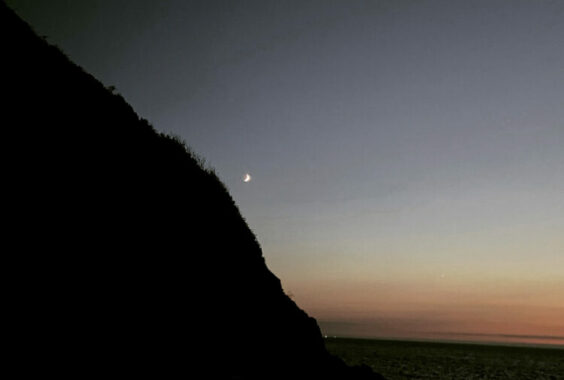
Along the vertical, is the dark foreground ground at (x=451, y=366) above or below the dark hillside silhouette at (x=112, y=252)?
below

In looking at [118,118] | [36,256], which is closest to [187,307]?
[36,256]

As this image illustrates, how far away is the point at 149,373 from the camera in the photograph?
865 cm

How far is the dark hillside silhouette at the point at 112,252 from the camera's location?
776cm

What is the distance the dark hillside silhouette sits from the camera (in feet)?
25.5

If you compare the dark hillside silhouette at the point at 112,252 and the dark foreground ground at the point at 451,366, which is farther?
the dark foreground ground at the point at 451,366

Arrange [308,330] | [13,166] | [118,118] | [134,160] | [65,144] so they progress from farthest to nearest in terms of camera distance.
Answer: [308,330], [118,118], [134,160], [65,144], [13,166]

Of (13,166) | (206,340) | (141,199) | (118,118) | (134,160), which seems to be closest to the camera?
(13,166)

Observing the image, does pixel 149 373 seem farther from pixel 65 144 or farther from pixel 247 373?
pixel 65 144

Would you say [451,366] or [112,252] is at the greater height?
[112,252]

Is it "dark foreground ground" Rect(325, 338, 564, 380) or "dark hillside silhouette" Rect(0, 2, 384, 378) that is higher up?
"dark hillside silhouette" Rect(0, 2, 384, 378)

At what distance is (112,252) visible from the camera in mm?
9656

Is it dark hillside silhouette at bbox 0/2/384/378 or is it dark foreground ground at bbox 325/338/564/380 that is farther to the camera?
dark foreground ground at bbox 325/338/564/380

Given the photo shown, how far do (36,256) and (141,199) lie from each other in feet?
14.1

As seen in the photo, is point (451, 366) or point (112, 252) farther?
point (451, 366)
